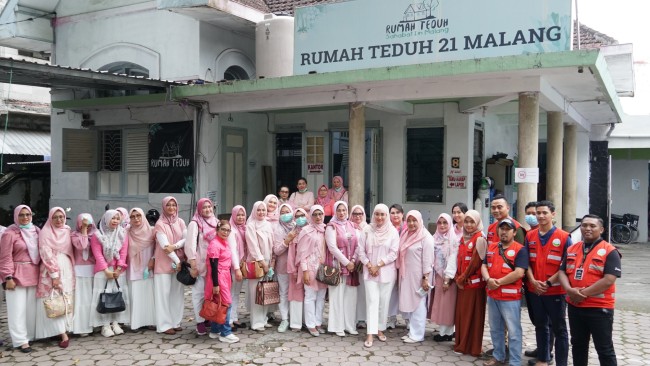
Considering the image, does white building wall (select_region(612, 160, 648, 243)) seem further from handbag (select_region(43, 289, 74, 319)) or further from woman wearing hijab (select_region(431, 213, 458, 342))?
handbag (select_region(43, 289, 74, 319))

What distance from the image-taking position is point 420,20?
7867 millimetres

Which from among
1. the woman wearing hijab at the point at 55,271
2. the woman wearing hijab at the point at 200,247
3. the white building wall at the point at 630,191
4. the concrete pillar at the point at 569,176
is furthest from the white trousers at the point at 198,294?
the white building wall at the point at 630,191

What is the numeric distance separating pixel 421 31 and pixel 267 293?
14.5 feet

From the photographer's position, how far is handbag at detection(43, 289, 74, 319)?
5.43 meters

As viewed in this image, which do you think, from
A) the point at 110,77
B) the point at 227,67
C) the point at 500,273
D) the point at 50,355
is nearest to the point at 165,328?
the point at 50,355

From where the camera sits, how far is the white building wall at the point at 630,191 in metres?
15.5

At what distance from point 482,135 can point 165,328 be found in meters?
7.69

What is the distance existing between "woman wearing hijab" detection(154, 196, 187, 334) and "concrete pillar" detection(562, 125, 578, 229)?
29.9 feet

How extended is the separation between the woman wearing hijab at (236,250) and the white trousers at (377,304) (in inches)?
55.2

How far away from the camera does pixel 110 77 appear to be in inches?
328

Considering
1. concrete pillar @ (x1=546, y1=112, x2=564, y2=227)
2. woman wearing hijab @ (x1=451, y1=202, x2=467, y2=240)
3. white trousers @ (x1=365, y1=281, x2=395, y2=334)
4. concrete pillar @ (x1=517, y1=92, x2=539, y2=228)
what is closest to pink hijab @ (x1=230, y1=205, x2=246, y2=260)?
white trousers @ (x1=365, y1=281, x2=395, y2=334)

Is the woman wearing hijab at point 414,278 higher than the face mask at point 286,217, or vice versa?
the face mask at point 286,217

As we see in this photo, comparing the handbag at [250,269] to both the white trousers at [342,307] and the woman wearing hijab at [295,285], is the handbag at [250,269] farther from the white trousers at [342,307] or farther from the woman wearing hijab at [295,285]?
the white trousers at [342,307]

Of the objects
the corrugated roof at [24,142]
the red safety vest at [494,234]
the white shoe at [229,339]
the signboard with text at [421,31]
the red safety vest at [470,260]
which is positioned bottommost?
the white shoe at [229,339]
